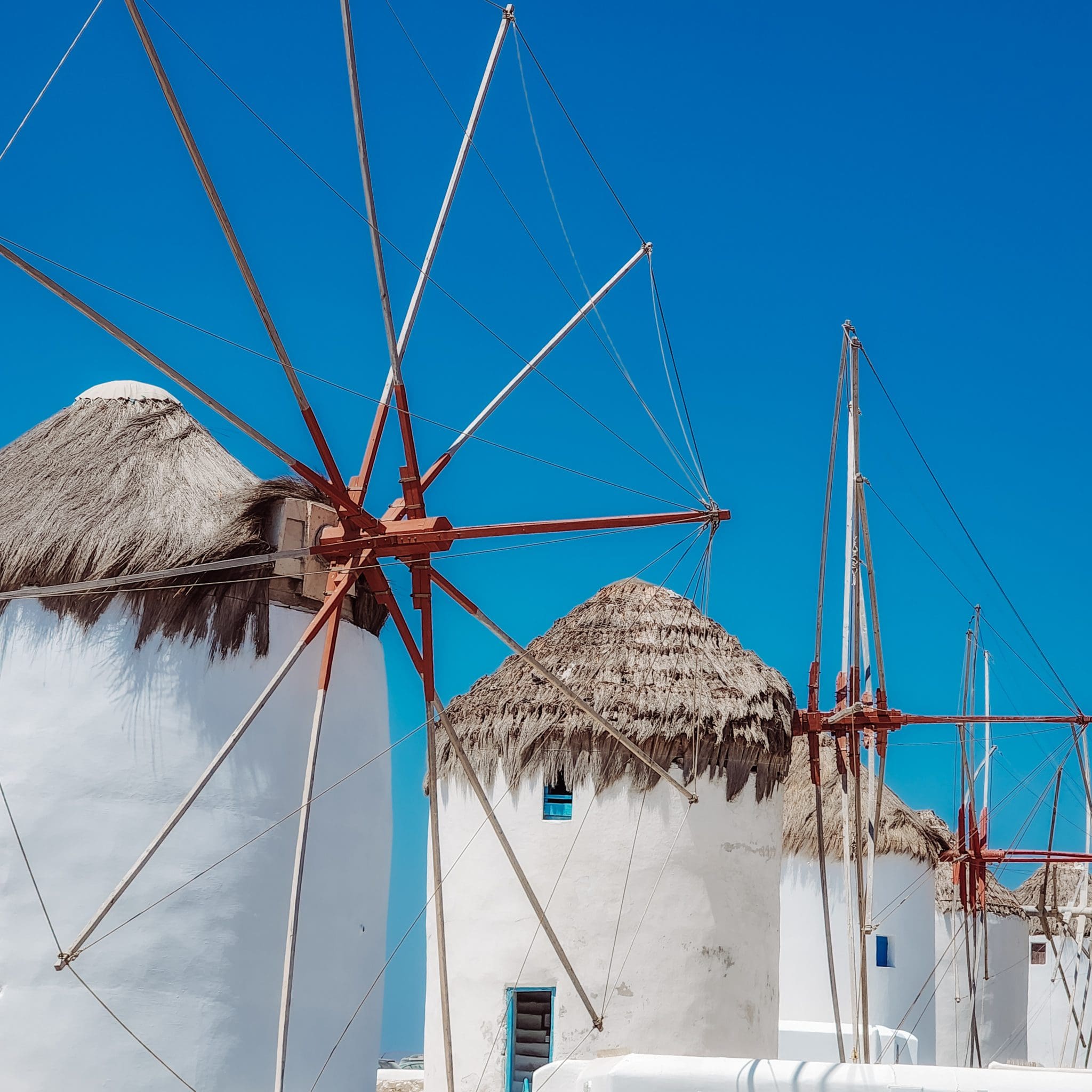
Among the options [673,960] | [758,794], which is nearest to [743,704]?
[758,794]

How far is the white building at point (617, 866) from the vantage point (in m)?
14.0

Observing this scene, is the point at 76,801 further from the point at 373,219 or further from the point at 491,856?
the point at 491,856

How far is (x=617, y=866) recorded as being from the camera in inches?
565

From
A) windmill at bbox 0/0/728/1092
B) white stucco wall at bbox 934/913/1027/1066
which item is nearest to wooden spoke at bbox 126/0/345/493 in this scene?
windmill at bbox 0/0/728/1092

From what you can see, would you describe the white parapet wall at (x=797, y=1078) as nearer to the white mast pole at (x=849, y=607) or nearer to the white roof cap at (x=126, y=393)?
the white mast pole at (x=849, y=607)

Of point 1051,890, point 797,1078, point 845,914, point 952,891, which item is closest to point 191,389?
point 797,1078

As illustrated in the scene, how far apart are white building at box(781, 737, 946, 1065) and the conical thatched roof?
161cm

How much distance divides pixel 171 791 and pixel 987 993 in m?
20.8

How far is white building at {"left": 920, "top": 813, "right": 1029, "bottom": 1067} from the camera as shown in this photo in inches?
961

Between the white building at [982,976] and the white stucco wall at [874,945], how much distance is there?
604 mm

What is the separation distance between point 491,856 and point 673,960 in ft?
6.82

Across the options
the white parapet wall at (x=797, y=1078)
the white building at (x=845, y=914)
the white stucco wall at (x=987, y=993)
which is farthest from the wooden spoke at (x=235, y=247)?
the white stucco wall at (x=987, y=993)

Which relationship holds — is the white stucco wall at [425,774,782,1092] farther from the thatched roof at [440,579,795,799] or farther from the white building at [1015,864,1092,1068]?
the white building at [1015,864,1092,1068]

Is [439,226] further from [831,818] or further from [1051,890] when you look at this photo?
[1051,890]
